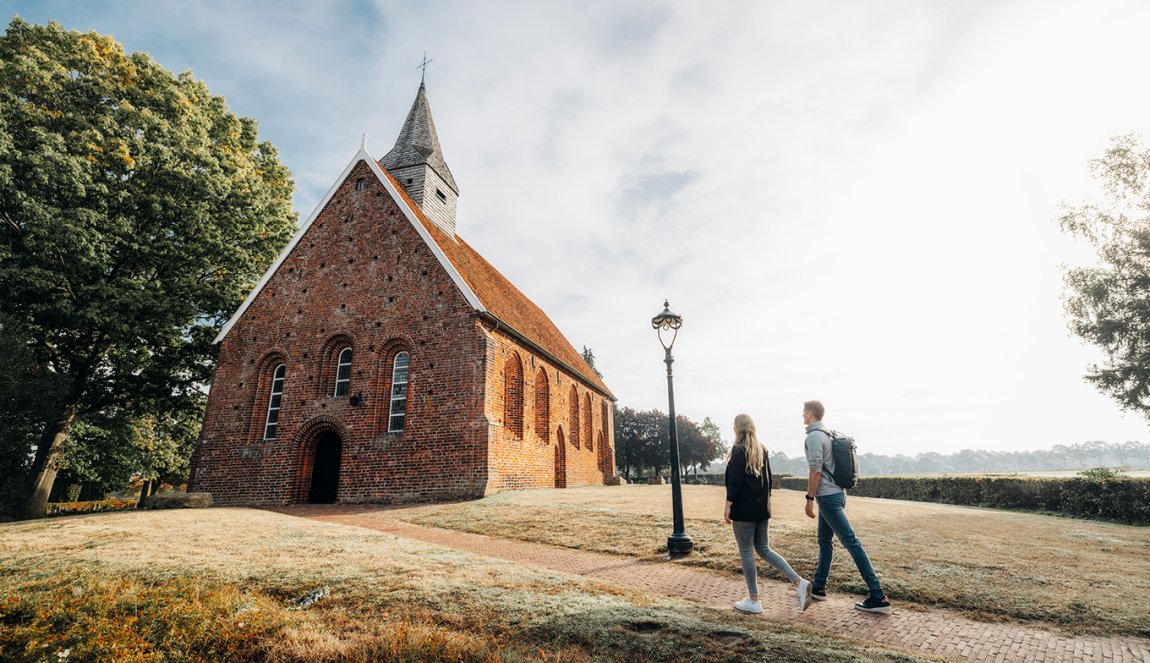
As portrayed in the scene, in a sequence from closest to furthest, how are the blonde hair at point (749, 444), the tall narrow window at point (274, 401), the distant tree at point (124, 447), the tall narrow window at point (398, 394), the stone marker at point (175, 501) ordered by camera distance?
the blonde hair at point (749, 444), the stone marker at point (175, 501), the tall narrow window at point (398, 394), the tall narrow window at point (274, 401), the distant tree at point (124, 447)

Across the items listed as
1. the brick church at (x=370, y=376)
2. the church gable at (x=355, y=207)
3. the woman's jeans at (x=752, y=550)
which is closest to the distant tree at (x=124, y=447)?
the brick church at (x=370, y=376)

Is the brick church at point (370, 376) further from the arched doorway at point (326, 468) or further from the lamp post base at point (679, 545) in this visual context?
the lamp post base at point (679, 545)

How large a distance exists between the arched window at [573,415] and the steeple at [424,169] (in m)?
9.30

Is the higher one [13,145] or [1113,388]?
[13,145]

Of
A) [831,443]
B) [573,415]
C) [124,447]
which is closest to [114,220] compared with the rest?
[124,447]

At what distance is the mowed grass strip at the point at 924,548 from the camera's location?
6176mm

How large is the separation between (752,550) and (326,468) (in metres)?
15.3

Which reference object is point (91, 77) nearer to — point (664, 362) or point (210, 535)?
point (210, 535)

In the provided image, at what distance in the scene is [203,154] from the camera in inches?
670

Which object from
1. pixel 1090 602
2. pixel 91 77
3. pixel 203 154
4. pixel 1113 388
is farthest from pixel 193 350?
pixel 1113 388

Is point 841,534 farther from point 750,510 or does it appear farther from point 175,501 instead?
point 175,501

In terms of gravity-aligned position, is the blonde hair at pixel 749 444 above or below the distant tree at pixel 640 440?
below

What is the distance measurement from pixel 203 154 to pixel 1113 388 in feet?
118

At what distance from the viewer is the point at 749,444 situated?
234 inches
